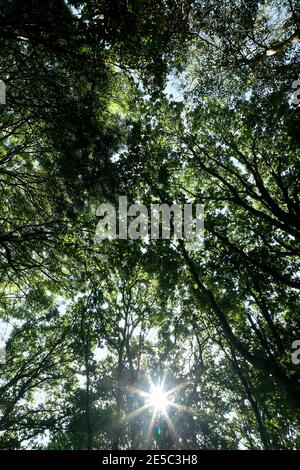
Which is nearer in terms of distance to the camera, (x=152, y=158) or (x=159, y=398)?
(x=152, y=158)

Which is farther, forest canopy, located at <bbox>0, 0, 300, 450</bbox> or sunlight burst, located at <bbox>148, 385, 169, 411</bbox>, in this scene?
sunlight burst, located at <bbox>148, 385, 169, 411</bbox>

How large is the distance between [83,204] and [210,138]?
5987mm

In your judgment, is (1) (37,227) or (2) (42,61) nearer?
(2) (42,61)

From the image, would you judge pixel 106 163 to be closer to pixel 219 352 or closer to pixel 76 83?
pixel 76 83

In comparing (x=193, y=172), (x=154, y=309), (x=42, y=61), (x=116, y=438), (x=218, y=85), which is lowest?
(x=116, y=438)

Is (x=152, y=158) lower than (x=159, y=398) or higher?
higher

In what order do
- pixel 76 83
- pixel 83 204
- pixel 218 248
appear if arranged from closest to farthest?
pixel 76 83
pixel 83 204
pixel 218 248

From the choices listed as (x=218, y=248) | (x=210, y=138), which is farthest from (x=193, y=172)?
(x=218, y=248)

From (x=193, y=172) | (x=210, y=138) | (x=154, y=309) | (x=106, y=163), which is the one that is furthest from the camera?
(x=154, y=309)

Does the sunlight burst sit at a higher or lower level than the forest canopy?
lower

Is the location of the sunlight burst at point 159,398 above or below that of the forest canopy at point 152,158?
below

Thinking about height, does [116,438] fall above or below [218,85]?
below

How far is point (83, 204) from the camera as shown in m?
10.0

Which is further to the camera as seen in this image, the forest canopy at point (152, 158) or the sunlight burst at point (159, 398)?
the sunlight burst at point (159, 398)
